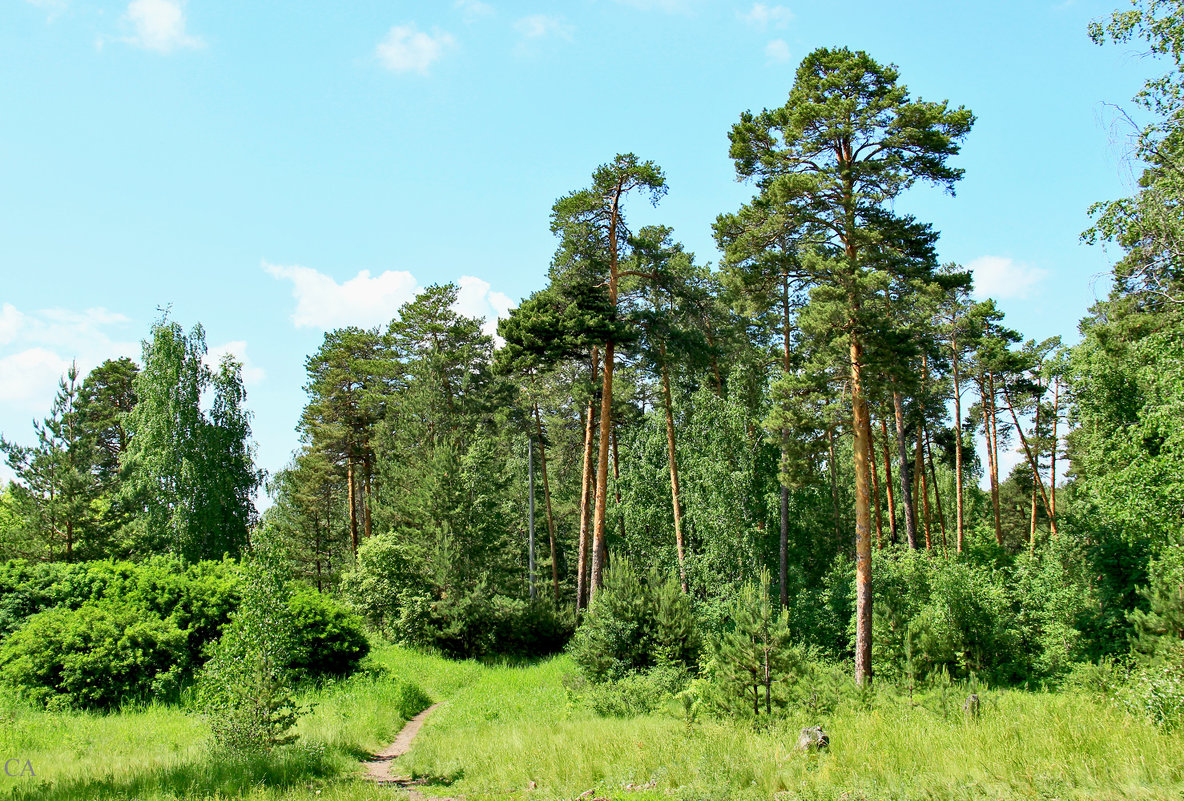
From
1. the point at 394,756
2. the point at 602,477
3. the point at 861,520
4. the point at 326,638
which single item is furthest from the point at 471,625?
the point at 861,520

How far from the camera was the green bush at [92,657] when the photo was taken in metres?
17.5

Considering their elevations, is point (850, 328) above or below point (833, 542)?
above

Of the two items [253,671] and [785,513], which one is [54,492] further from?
[785,513]

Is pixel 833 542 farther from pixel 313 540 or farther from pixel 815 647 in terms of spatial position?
pixel 313 540

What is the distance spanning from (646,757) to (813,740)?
2606 millimetres

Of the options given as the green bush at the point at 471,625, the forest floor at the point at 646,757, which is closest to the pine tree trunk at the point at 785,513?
the green bush at the point at 471,625

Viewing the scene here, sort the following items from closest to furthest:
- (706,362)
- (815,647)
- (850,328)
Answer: (850,328), (815,647), (706,362)

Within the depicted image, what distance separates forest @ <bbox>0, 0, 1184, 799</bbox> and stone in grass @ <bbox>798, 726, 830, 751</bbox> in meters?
0.20

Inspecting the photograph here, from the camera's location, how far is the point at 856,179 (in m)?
17.6

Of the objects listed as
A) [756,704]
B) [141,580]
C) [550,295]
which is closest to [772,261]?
[550,295]

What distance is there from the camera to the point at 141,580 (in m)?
21.1

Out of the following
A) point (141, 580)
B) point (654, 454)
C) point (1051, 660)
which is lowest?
point (1051, 660)

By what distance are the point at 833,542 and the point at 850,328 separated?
16.7 meters

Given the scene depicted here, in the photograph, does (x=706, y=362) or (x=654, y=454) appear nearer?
(x=706, y=362)
